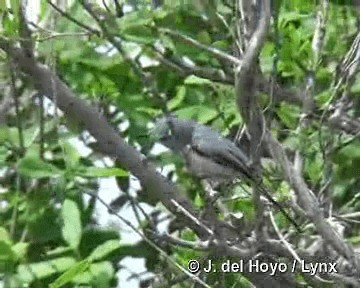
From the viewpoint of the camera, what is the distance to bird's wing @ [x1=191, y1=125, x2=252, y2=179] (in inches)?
98.9

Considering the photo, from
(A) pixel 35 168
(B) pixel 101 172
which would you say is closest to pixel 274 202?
(B) pixel 101 172

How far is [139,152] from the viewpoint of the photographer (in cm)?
245

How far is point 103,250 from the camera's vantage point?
2.27 m

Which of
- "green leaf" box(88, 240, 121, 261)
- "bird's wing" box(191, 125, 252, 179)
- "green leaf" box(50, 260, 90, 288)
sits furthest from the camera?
"bird's wing" box(191, 125, 252, 179)

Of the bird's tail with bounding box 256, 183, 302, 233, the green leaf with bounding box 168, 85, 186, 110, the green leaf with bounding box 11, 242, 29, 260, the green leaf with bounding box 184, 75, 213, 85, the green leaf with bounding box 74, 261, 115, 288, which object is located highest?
the green leaf with bounding box 184, 75, 213, 85

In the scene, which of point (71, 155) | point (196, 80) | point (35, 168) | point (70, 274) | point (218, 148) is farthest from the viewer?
point (218, 148)

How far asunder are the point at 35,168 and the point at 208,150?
595mm

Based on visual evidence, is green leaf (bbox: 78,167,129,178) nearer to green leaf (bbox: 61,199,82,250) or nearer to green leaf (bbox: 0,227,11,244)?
green leaf (bbox: 61,199,82,250)

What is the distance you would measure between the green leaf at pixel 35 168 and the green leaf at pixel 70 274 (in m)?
0.21

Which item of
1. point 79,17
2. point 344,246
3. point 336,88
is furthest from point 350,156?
point 79,17

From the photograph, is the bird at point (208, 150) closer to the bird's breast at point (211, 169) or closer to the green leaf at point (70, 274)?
the bird's breast at point (211, 169)

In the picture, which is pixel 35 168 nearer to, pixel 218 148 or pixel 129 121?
pixel 129 121

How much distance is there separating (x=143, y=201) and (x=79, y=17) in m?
0.57

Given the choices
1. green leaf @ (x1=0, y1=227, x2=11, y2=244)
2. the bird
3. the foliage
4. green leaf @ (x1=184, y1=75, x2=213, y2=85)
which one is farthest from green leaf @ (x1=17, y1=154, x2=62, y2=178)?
green leaf @ (x1=184, y1=75, x2=213, y2=85)
